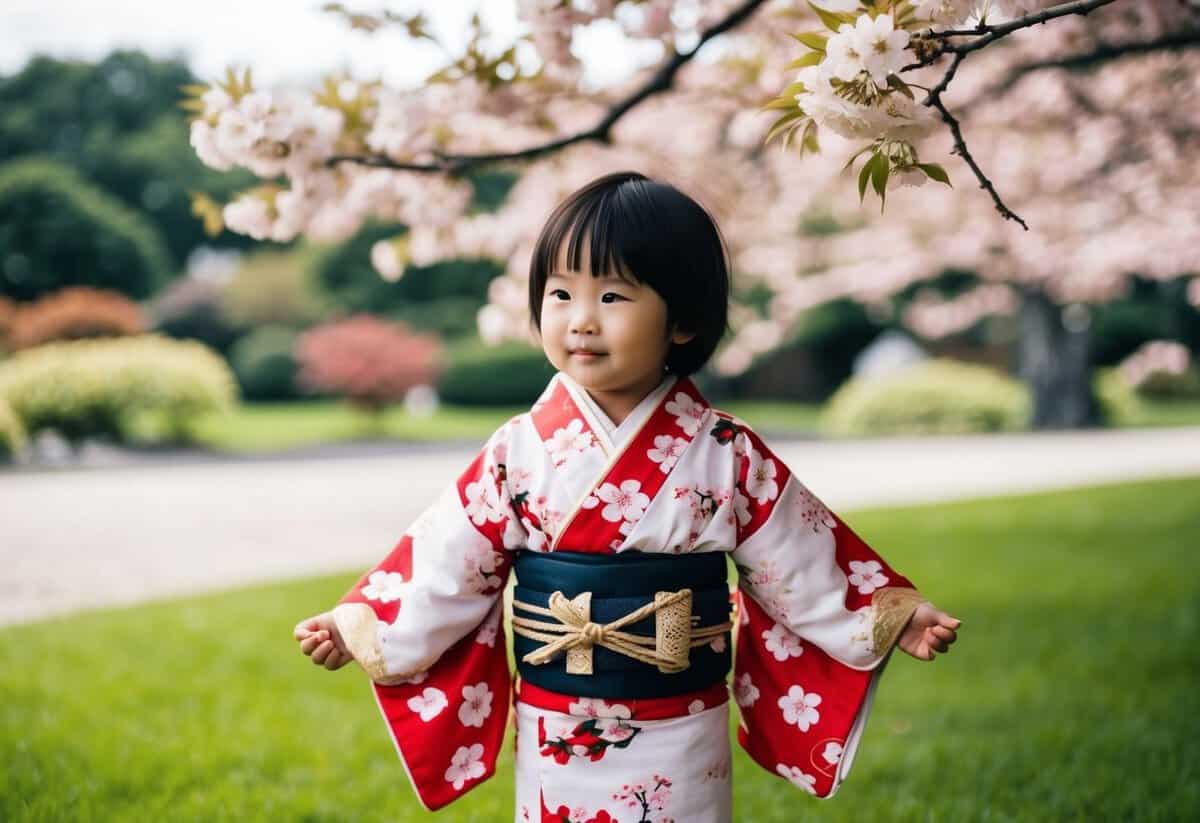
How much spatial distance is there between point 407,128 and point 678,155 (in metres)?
3.15

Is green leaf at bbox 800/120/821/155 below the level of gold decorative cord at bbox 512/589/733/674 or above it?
above

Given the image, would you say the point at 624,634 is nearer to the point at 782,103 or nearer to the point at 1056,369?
the point at 782,103

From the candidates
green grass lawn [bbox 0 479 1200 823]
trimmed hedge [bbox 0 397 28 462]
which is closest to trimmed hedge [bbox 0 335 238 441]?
trimmed hedge [bbox 0 397 28 462]

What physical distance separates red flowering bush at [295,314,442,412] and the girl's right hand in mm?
14317

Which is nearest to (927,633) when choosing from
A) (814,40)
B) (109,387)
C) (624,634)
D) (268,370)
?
(624,634)

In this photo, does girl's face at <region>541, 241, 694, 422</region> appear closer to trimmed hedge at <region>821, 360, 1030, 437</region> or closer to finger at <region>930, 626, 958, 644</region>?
finger at <region>930, 626, 958, 644</region>

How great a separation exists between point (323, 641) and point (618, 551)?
55 centimetres

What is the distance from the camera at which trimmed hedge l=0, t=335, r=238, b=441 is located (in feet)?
40.8

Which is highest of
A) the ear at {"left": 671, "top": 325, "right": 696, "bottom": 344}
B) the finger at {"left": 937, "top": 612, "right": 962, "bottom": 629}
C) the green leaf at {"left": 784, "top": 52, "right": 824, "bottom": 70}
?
the green leaf at {"left": 784, "top": 52, "right": 824, "bottom": 70}

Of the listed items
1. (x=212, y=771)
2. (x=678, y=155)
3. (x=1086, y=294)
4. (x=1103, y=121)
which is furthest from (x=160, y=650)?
(x=1086, y=294)

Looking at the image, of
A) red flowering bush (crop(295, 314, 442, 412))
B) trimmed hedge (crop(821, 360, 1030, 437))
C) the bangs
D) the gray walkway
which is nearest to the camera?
the bangs

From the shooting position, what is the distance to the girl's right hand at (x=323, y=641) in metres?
1.80

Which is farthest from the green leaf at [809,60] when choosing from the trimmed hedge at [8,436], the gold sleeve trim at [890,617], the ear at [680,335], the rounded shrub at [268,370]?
the rounded shrub at [268,370]

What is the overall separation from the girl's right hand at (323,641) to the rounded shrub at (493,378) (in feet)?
58.1
